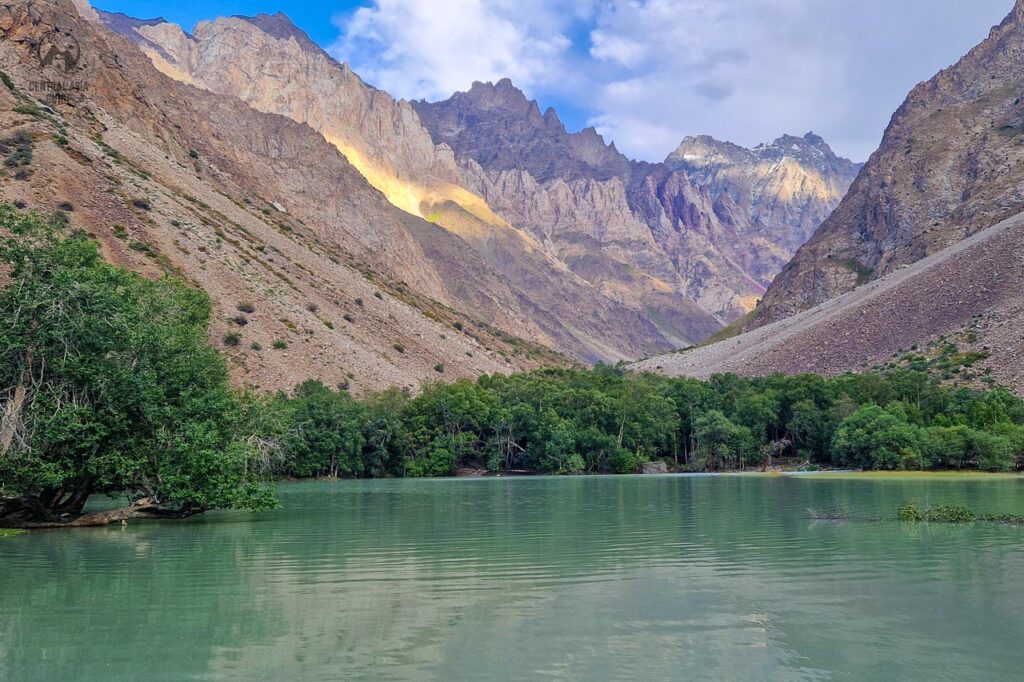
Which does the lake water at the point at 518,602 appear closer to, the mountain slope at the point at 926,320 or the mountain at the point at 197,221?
the mountain at the point at 197,221

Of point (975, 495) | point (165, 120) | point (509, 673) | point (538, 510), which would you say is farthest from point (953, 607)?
point (165, 120)

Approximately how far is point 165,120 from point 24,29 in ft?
92.2

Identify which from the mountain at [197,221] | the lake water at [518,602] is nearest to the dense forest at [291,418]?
the lake water at [518,602]

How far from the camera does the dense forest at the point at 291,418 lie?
28266mm

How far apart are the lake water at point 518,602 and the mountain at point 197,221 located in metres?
63.7

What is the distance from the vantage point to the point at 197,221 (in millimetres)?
108188

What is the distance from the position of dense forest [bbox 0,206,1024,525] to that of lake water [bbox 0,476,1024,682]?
2567mm

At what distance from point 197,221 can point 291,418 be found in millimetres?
47982

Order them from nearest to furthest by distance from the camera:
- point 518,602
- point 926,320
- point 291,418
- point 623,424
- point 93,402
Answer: point 518,602 → point 93,402 → point 291,418 → point 623,424 → point 926,320

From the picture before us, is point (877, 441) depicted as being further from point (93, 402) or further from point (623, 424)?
point (93, 402)

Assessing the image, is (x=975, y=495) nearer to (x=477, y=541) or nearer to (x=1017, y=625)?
(x=477, y=541)

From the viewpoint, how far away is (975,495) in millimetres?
44375

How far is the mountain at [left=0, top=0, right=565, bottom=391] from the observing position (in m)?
92.0

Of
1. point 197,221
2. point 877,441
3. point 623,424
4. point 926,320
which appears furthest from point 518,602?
point 926,320
